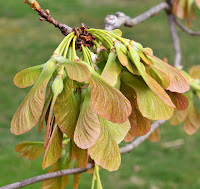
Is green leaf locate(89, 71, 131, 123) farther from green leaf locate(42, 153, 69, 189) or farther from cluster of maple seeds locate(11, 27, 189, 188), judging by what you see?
green leaf locate(42, 153, 69, 189)

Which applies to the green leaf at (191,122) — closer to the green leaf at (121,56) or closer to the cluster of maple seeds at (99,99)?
the cluster of maple seeds at (99,99)

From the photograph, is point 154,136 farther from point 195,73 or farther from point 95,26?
point 95,26

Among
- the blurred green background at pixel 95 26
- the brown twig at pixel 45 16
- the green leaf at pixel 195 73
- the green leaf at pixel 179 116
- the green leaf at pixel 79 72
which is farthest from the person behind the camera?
the blurred green background at pixel 95 26

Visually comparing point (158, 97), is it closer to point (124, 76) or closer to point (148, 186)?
point (124, 76)

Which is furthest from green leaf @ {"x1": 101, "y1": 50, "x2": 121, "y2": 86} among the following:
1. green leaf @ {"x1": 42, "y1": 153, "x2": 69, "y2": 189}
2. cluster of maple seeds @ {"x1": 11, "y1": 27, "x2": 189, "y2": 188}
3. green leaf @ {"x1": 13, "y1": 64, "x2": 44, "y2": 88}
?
green leaf @ {"x1": 42, "y1": 153, "x2": 69, "y2": 189}

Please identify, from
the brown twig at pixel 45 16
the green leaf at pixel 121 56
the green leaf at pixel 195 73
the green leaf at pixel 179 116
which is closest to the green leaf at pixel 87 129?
the green leaf at pixel 121 56

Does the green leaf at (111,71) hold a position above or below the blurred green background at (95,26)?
above

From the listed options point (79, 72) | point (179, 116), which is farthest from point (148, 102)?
point (179, 116)
